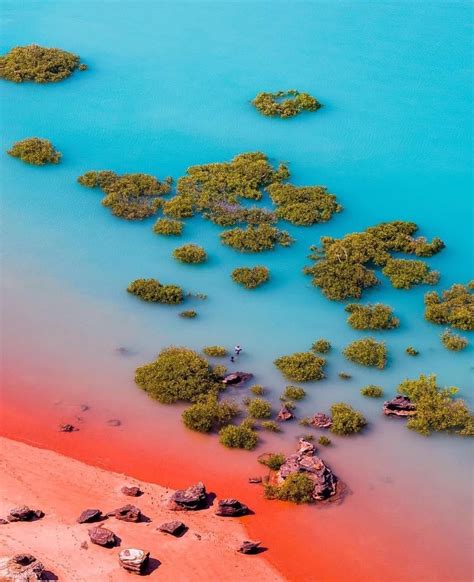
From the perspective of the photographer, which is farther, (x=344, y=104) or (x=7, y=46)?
(x=7, y=46)

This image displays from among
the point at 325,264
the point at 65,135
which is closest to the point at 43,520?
the point at 325,264

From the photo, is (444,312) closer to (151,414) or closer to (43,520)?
(151,414)

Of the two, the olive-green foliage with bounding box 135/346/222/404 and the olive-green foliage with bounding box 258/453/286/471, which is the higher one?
the olive-green foliage with bounding box 135/346/222/404

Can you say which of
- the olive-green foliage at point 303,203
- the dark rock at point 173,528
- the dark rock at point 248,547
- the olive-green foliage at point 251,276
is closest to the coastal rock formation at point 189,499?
the dark rock at point 173,528

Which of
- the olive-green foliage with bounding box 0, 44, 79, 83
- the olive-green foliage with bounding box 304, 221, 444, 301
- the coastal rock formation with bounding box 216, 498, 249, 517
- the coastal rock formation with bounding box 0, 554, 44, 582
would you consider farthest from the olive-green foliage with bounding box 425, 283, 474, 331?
the olive-green foliage with bounding box 0, 44, 79, 83

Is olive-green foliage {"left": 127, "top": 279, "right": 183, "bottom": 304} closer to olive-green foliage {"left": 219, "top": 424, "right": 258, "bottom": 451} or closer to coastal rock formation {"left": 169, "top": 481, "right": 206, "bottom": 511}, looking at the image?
olive-green foliage {"left": 219, "top": 424, "right": 258, "bottom": 451}

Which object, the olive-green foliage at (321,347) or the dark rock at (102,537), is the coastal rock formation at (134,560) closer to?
the dark rock at (102,537)
